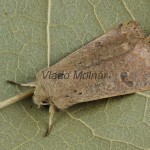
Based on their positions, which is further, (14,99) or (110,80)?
(14,99)

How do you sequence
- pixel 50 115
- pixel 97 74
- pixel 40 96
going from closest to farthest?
1. pixel 97 74
2. pixel 40 96
3. pixel 50 115

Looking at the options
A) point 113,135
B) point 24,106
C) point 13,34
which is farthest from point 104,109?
point 13,34

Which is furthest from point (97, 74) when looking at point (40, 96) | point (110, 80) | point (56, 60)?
point (40, 96)

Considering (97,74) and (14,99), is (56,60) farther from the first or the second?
(14,99)

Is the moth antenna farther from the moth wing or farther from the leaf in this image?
the moth wing

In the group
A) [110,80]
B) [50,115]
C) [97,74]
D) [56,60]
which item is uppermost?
[56,60]

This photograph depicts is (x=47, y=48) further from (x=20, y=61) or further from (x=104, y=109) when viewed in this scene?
(x=104, y=109)
